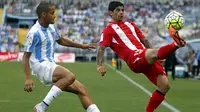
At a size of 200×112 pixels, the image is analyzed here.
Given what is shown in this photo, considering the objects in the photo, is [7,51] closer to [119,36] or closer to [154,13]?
[154,13]

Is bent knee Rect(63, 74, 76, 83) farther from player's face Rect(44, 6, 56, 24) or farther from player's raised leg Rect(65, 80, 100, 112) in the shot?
player's face Rect(44, 6, 56, 24)

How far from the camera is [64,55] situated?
150 ft

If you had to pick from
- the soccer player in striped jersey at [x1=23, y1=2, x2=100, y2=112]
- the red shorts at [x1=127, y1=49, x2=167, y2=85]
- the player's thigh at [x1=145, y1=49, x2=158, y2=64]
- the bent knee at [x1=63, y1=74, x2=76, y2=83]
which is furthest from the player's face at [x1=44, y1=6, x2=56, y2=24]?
the player's thigh at [x1=145, y1=49, x2=158, y2=64]

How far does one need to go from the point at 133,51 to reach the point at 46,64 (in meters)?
1.59

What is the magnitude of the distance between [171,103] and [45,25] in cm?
538

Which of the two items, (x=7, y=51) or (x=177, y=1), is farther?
(x=177, y=1)

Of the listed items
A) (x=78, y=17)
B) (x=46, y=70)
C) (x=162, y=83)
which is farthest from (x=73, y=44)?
(x=78, y=17)

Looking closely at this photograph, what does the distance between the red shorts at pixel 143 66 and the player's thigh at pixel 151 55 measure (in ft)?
0.21

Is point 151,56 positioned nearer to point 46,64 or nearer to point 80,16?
point 46,64

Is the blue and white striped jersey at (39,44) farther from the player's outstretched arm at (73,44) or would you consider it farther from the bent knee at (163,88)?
the bent knee at (163,88)

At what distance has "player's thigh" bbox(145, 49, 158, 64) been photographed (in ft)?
28.7

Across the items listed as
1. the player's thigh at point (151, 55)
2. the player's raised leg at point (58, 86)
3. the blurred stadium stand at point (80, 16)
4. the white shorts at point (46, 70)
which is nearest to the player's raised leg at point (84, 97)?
the player's raised leg at point (58, 86)

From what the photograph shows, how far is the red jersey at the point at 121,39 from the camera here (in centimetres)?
951

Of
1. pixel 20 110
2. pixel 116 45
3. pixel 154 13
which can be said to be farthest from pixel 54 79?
pixel 154 13
